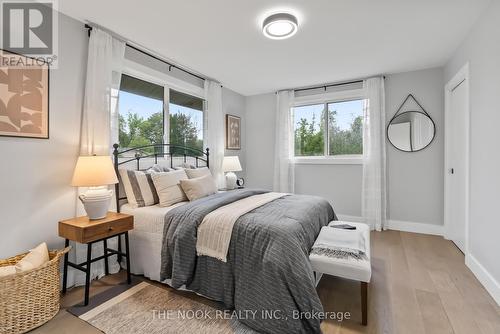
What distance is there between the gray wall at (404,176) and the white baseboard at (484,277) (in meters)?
1.23

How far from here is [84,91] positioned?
238cm

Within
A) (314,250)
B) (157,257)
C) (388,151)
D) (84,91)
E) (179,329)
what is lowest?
(179,329)

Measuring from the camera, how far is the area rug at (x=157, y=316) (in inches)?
66.1

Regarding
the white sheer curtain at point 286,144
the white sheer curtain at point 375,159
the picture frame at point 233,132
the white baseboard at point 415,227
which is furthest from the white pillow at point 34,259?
the white baseboard at point 415,227

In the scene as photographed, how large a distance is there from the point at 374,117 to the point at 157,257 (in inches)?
147

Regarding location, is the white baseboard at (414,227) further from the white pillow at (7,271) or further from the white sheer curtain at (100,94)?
the white pillow at (7,271)

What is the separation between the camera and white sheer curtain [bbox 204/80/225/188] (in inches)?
159

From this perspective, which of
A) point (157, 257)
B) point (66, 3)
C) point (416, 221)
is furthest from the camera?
point (416, 221)

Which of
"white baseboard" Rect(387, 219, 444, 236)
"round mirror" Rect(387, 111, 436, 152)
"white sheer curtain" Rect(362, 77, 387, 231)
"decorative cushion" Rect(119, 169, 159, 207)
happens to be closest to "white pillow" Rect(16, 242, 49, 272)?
"decorative cushion" Rect(119, 169, 159, 207)

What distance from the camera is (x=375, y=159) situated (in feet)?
12.7

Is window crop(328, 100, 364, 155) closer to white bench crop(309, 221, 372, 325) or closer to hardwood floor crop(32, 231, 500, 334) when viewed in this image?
hardwood floor crop(32, 231, 500, 334)

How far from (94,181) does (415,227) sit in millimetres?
4383

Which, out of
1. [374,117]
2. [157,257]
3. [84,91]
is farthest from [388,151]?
[84,91]

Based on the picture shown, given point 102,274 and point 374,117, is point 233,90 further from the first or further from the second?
point 102,274
